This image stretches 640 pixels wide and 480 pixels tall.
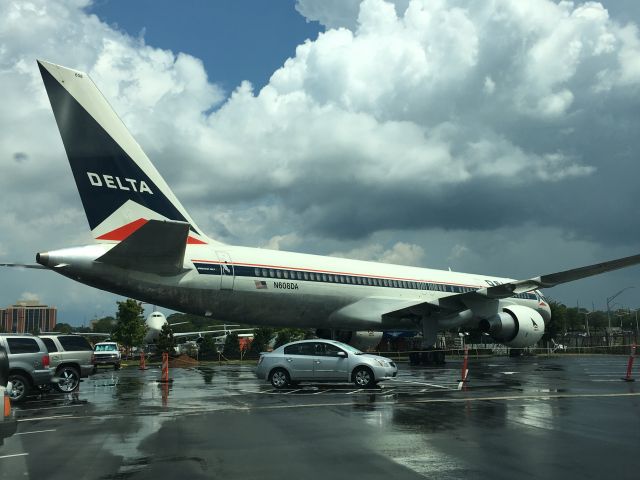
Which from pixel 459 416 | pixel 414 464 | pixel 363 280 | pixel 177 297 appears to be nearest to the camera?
pixel 414 464

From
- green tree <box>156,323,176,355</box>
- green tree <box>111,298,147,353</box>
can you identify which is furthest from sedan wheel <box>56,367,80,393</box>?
green tree <box>111,298,147,353</box>

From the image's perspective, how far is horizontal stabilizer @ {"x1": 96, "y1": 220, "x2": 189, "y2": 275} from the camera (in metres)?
18.0

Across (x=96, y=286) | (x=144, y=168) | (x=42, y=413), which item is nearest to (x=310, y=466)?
(x=42, y=413)

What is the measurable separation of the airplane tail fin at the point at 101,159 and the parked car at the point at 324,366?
18.4ft

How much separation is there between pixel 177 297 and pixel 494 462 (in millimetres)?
15901

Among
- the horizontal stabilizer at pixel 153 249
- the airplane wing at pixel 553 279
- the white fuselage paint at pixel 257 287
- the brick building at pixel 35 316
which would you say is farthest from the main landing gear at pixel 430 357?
→ the brick building at pixel 35 316

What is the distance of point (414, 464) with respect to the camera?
7.54 meters

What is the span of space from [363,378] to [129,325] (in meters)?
53.3

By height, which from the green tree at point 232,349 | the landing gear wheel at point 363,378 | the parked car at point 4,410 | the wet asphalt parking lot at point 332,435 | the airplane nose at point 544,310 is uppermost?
the airplane nose at point 544,310

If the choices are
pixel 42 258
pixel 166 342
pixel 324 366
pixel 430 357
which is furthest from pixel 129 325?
pixel 324 366

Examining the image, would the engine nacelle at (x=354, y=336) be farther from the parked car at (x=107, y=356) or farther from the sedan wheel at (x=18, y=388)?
the sedan wheel at (x=18, y=388)

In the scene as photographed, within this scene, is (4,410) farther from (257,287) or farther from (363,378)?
(257,287)

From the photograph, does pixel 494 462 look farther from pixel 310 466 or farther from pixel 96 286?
pixel 96 286

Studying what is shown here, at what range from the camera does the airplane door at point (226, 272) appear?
2269 centimetres
